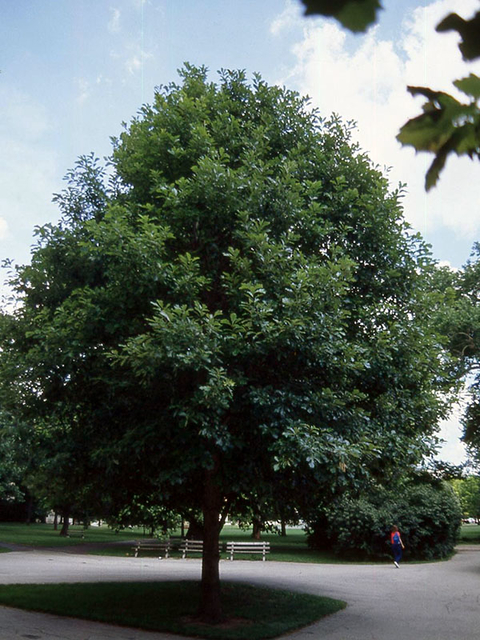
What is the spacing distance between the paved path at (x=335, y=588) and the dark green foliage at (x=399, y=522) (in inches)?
58.4

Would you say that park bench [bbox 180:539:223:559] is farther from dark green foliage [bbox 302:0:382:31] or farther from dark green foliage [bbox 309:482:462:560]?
dark green foliage [bbox 302:0:382:31]

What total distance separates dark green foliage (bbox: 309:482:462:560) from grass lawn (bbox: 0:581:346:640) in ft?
39.6

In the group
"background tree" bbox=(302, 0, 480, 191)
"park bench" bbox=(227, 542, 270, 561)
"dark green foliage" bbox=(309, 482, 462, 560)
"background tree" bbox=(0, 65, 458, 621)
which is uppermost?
"background tree" bbox=(0, 65, 458, 621)

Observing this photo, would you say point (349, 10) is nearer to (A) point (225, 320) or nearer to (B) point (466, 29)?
(B) point (466, 29)

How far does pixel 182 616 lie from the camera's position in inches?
466

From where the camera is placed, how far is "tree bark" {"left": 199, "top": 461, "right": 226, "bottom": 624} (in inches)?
450

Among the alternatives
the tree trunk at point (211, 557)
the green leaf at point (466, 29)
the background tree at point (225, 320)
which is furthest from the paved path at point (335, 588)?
the green leaf at point (466, 29)

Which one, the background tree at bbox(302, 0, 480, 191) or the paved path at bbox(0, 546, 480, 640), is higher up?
the background tree at bbox(302, 0, 480, 191)

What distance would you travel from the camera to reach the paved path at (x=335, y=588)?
10.6m

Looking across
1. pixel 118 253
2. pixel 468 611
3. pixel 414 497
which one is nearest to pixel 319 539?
pixel 414 497

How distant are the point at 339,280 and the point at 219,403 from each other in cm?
318

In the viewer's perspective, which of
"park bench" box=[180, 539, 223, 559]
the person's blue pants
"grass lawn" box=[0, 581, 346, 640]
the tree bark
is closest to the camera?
"grass lawn" box=[0, 581, 346, 640]

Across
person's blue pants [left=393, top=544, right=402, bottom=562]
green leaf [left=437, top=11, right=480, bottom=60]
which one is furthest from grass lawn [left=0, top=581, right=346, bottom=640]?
green leaf [left=437, top=11, right=480, bottom=60]

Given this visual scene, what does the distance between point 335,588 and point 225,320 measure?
34.9 feet
